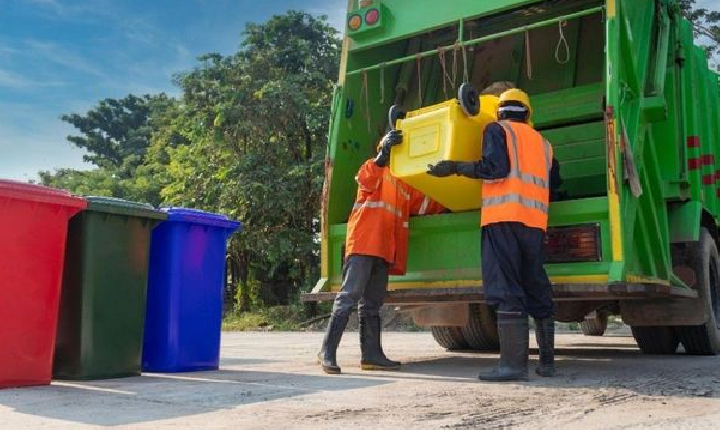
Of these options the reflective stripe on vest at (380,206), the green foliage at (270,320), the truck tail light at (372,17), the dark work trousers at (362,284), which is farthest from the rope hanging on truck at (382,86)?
the green foliage at (270,320)

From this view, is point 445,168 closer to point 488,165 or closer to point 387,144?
point 488,165

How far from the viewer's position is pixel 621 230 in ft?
13.4

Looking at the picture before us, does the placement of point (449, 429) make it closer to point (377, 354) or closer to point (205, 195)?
point (377, 354)

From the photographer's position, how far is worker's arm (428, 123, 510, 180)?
402 centimetres

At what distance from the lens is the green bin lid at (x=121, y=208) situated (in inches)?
161

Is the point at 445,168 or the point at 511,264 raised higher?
the point at 445,168

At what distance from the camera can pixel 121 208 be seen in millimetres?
4227

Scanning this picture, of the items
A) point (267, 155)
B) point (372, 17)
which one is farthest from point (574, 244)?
point (267, 155)

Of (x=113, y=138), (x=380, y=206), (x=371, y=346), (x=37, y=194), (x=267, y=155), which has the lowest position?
(x=371, y=346)

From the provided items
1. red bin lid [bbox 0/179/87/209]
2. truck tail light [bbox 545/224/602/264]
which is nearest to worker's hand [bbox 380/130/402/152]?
truck tail light [bbox 545/224/602/264]

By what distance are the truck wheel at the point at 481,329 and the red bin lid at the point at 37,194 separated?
12.9 feet

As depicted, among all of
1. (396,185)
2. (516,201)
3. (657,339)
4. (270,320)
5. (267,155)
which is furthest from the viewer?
(267,155)

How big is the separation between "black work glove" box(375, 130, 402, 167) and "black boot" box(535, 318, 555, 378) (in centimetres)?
135

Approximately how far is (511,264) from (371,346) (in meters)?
1.32
